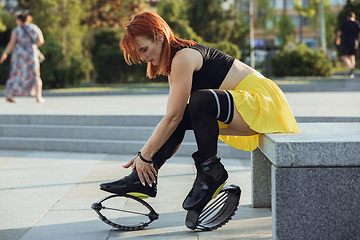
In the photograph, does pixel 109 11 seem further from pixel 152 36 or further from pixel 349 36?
pixel 152 36

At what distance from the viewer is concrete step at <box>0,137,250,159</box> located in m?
5.31

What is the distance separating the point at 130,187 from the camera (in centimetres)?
274

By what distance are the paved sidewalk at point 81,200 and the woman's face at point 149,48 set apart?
3.84 feet

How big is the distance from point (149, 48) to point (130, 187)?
92 cm

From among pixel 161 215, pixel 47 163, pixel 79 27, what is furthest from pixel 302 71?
pixel 161 215

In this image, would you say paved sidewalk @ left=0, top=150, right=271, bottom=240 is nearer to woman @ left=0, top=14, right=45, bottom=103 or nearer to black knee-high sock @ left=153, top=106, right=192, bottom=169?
black knee-high sock @ left=153, top=106, right=192, bottom=169

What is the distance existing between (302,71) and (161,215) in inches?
602

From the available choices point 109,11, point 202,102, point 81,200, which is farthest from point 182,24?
point 202,102

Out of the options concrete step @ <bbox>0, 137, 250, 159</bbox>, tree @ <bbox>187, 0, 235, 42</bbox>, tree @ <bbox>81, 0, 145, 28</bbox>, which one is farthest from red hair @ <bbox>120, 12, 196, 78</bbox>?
tree @ <bbox>81, 0, 145, 28</bbox>

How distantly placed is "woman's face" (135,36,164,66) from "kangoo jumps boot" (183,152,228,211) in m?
0.70

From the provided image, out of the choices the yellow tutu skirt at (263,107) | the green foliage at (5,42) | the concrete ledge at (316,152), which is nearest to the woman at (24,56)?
the yellow tutu skirt at (263,107)

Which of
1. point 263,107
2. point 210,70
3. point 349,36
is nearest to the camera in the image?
point 263,107

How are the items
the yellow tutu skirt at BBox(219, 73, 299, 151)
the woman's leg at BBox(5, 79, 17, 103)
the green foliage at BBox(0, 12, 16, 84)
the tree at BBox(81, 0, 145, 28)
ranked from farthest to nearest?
the tree at BBox(81, 0, 145, 28), the green foliage at BBox(0, 12, 16, 84), the woman's leg at BBox(5, 79, 17, 103), the yellow tutu skirt at BBox(219, 73, 299, 151)

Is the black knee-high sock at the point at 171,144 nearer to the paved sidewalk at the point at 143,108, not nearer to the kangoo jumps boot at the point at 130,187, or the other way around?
the kangoo jumps boot at the point at 130,187
